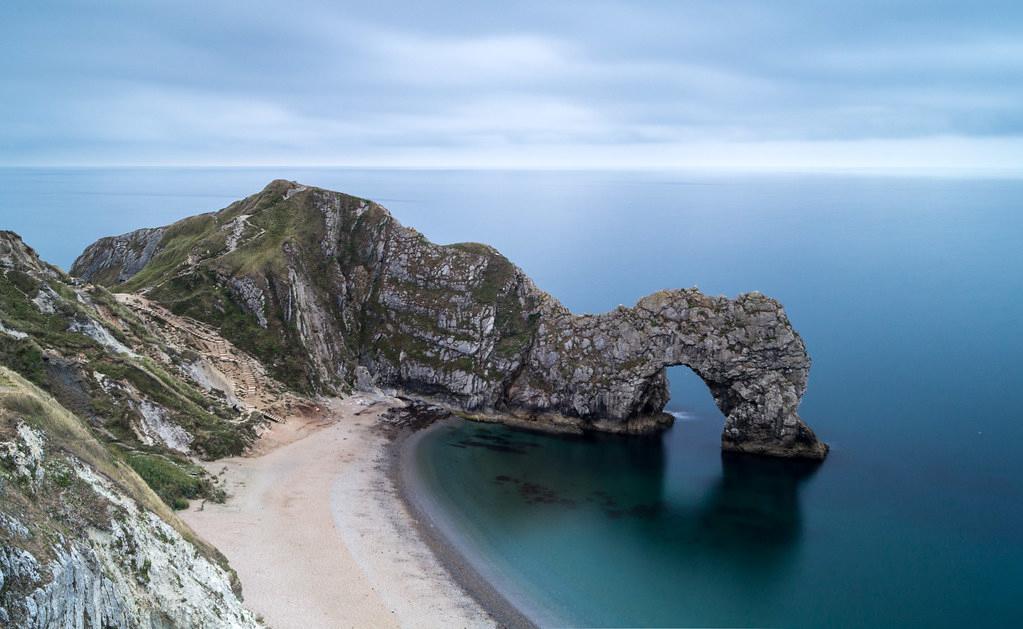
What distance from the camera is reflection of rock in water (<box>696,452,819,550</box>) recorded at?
182 feet

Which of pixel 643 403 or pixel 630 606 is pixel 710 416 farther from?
pixel 630 606

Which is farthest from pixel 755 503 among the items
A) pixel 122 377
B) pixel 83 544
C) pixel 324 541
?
pixel 122 377

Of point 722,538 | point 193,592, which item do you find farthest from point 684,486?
point 193,592

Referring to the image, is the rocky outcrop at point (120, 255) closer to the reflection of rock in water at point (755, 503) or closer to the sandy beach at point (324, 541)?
the sandy beach at point (324, 541)

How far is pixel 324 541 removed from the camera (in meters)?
48.2

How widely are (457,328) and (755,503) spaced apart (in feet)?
130

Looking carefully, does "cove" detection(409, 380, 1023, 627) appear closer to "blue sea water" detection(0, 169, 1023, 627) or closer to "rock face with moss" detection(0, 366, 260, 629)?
"blue sea water" detection(0, 169, 1023, 627)

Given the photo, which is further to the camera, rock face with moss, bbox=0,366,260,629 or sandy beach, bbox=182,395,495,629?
sandy beach, bbox=182,395,495,629

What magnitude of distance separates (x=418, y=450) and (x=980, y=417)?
219ft

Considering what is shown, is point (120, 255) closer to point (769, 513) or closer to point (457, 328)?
point (457, 328)

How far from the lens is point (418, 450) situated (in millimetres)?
69500

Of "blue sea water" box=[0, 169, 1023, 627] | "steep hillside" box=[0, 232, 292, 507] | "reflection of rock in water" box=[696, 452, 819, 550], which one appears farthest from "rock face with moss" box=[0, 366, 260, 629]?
"reflection of rock in water" box=[696, 452, 819, 550]

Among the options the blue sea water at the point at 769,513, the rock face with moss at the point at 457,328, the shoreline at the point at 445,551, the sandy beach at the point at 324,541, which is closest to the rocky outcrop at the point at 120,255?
the rock face with moss at the point at 457,328

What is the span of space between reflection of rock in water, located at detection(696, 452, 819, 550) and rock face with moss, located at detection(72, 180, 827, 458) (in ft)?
10.2
